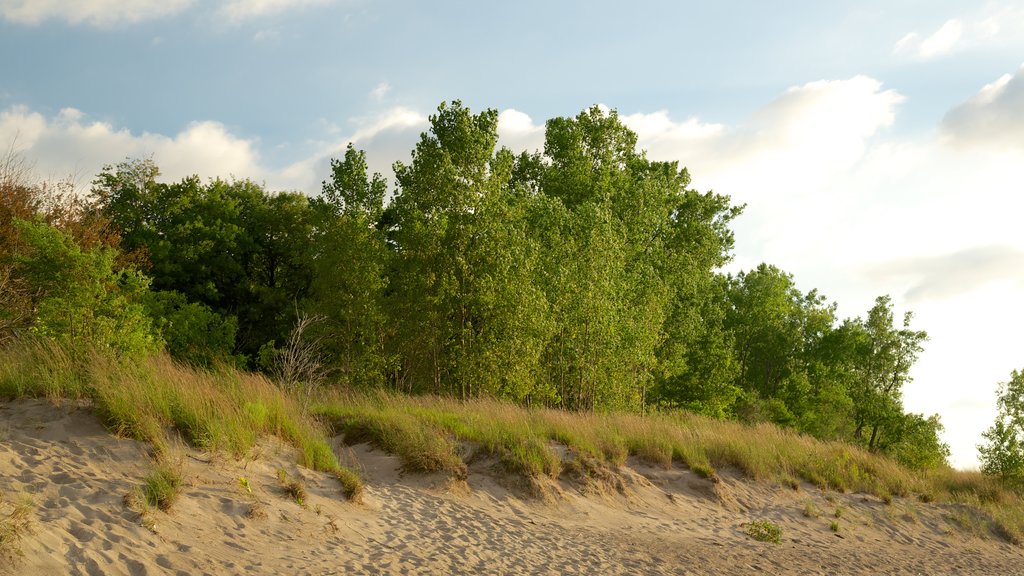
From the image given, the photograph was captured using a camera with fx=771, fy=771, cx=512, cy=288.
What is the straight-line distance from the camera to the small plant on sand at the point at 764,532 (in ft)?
47.4

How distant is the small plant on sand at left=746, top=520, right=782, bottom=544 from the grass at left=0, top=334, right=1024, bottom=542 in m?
2.57

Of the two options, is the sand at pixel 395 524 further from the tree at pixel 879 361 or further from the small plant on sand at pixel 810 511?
the tree at pixel 879 361

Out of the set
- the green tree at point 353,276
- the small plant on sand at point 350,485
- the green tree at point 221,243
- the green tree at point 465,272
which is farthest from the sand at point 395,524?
the green tree at point 221,243

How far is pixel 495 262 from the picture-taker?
2686 centimetres

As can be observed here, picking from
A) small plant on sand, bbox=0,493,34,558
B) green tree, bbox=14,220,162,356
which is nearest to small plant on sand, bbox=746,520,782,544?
small plant on sand, bbox=0,493,34,558

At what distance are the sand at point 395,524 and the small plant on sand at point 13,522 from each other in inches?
4.6

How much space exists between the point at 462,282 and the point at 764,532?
49.4 ft

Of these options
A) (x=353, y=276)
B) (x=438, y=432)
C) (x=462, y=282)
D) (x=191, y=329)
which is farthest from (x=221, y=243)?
(x=438, y=432)

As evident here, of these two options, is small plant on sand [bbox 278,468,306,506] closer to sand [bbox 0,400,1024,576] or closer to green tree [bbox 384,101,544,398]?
sand [bbox 0,400,1024,576]

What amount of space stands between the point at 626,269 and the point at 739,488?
16929 mm

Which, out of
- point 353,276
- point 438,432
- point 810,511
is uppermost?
point 353,276

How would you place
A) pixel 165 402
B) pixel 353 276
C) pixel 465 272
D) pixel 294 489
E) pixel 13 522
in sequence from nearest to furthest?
pixel 13 522
pixel 294 489
pixel 165 402
pixel 465 272
pixel 353 276

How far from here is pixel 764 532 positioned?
14.7 metres

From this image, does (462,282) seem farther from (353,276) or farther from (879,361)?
(879,361)
